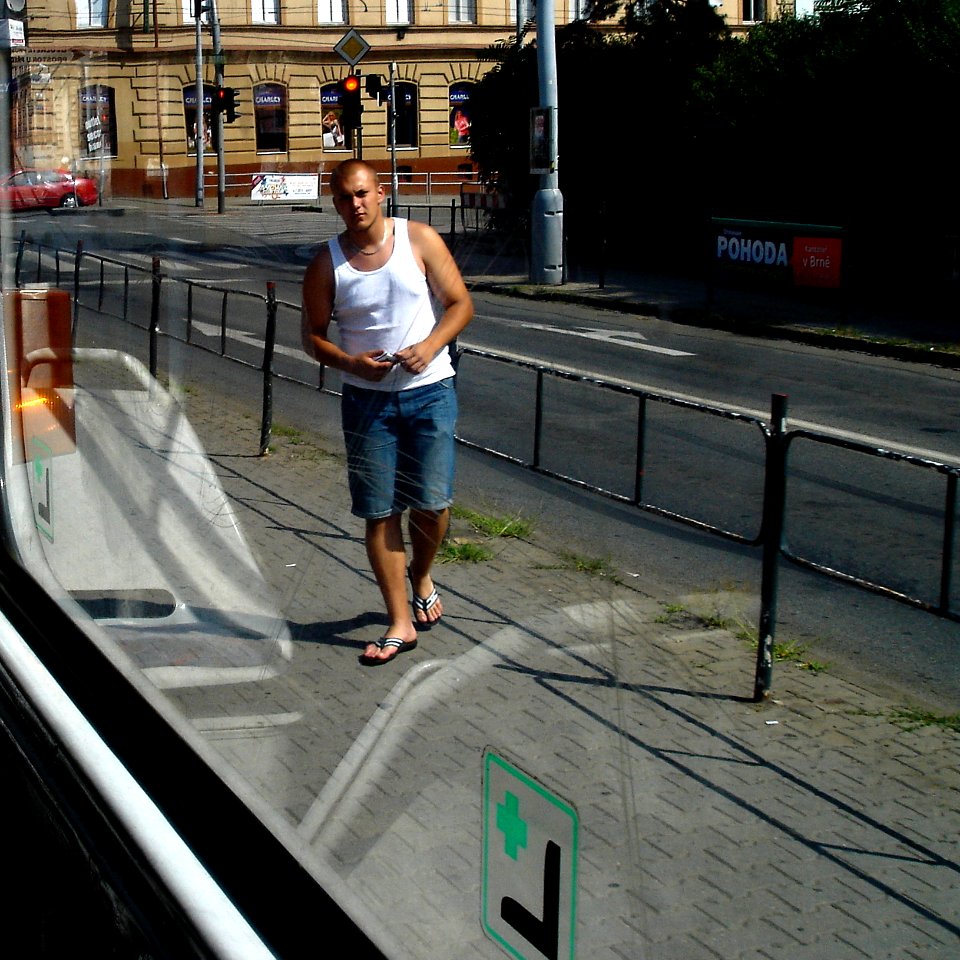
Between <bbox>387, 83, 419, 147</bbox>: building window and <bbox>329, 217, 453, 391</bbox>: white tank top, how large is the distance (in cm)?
11

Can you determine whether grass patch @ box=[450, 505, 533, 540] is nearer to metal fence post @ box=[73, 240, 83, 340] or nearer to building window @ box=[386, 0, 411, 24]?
building window @ box=[386, 0, 411, 24]

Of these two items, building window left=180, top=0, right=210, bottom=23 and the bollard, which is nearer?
building window left=180, top=0, right=210, bottom=23

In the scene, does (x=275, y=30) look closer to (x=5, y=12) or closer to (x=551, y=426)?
(x=551, y=426)

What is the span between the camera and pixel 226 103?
58.7 inches

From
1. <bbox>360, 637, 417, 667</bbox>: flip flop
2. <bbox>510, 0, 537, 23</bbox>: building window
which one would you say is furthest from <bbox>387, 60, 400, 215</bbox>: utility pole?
<bbox>360, 637, 417, 667</bbox>: flip flop

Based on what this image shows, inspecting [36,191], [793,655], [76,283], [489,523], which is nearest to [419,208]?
[489,523]

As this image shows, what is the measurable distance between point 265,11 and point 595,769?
825mm

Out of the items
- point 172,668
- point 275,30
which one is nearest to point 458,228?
point 275,30

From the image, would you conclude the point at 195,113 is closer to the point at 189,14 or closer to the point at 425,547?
the point at 189,14

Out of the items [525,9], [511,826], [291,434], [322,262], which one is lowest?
[511,826]

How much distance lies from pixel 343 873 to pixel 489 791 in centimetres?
18

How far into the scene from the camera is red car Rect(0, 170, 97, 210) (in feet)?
7.48

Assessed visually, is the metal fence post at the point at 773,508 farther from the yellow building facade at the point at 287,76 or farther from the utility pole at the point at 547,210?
the yellow building facade at the point at 287,76

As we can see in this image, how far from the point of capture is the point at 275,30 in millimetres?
1336
